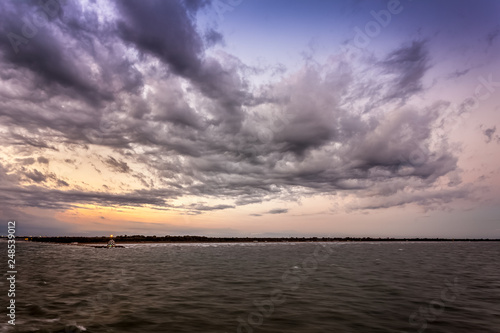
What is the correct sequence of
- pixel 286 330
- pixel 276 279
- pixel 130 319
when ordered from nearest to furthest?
pixel 286 330 → pixel 130 319 → pixel 276 279

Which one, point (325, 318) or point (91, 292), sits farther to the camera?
point (91, 292)

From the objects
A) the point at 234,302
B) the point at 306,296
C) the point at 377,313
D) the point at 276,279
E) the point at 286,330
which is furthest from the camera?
the point at 276,279

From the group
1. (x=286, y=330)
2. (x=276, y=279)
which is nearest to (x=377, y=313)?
(x=286, y=330)

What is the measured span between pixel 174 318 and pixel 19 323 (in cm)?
824

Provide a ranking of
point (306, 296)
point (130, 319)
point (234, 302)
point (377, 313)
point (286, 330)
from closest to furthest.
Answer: point (286, 330), point (130, 319), point (377, 313), point (234, 302), point (306, 296)

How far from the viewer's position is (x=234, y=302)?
829 inches

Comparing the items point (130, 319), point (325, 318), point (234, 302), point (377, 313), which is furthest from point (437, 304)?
point (130, 319)

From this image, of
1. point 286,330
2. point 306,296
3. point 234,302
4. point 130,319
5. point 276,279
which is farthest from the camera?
point 276,279

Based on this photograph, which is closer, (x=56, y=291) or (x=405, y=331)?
(x=405, y=331)

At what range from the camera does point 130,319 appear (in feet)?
54.7

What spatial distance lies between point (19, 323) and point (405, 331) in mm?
21082

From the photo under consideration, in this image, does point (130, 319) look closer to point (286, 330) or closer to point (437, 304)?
point (286, 330)

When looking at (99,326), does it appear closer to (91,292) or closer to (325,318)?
(91,292)

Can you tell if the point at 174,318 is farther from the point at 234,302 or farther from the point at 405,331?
the point at 405,331
